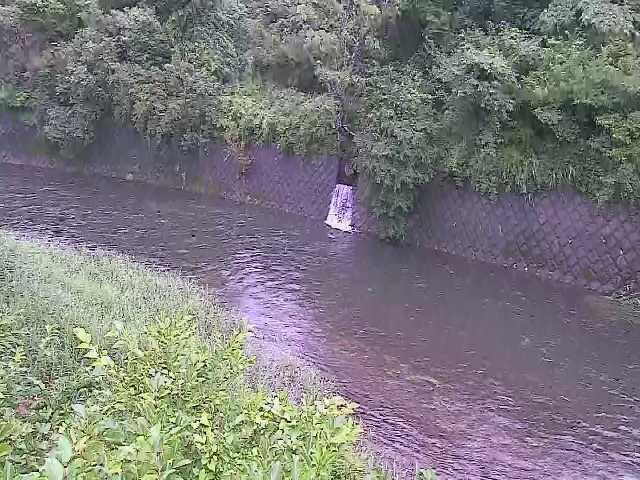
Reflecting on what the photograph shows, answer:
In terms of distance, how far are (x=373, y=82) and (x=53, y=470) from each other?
500 inches

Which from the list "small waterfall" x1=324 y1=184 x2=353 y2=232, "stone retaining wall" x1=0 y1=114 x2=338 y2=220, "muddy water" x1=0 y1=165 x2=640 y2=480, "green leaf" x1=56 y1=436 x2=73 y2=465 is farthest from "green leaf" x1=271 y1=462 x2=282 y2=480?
"stone retaining wall" x1=0 y1=114 x2=338 y2=220

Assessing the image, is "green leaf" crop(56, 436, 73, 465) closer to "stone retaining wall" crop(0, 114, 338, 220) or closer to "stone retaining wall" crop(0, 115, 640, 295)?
"stone retaining wall" crop(0, 115, 640, 295)

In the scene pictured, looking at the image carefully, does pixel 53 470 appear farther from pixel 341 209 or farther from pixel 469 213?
pixel 341 209

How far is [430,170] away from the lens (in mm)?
12375

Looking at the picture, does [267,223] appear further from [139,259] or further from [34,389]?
[34,389]

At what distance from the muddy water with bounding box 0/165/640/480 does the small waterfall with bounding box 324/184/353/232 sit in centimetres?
48

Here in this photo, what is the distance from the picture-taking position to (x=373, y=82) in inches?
533

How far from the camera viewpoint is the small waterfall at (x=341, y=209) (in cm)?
1429

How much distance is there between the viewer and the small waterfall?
14289mm

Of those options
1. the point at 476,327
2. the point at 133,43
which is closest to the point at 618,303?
the point at 476,327

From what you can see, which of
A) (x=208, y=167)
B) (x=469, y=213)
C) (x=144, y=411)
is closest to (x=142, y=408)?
(x=144, y=411)

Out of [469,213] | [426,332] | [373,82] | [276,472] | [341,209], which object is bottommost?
[426,332]

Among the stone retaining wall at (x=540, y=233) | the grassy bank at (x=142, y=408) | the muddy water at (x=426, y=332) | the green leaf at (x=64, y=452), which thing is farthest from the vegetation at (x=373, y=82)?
the green leaf at (x=64, y=452)

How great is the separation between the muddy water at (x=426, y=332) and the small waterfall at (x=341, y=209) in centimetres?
48
